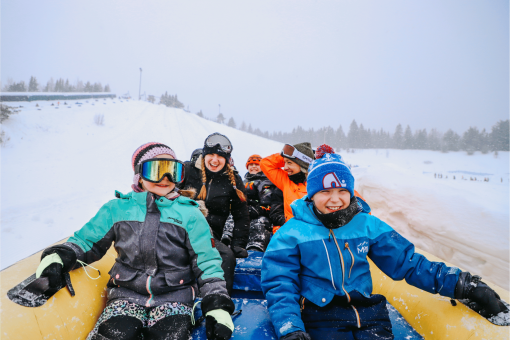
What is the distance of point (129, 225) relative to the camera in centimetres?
175

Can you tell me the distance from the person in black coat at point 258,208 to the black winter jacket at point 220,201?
1.09 feet

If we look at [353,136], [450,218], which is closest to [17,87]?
[450,218]

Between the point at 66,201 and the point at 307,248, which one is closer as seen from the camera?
the point at 307,248

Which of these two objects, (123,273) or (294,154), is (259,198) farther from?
(123,273)

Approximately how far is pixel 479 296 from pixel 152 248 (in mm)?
2134

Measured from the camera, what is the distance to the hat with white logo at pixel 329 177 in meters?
1.68

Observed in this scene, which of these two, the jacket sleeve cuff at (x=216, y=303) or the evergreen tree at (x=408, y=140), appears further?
the evergreen tree at (x=408, y=140)

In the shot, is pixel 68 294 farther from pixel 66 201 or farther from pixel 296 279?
pixel 66 201

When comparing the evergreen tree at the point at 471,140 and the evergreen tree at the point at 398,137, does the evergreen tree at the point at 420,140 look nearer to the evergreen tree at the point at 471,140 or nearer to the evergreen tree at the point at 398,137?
the evergreen tree at the point at 398,137

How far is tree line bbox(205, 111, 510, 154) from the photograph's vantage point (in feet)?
83.1

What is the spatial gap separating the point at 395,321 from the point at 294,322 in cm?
119

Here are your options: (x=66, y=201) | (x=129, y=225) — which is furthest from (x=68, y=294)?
(x=66, y=201)

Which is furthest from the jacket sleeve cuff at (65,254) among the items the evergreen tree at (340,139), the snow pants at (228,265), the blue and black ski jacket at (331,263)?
the evergreen tree at (340,139)

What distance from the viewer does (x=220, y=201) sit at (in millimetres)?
A: 3018
